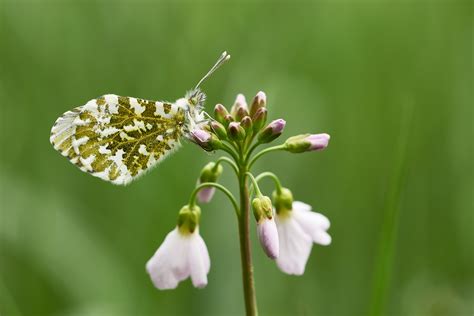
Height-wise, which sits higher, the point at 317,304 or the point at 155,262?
the point at 155,262

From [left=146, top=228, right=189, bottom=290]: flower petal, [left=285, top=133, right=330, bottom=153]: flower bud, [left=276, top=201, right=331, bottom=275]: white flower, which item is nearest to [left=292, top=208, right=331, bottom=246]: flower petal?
[left=276, top=201, right=331, bottom=275]: white flower

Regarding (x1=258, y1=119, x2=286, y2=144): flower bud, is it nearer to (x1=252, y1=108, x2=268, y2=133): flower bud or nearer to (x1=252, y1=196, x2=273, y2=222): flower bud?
(x1=252, y1=108, x2=268, y2=133): flower bud

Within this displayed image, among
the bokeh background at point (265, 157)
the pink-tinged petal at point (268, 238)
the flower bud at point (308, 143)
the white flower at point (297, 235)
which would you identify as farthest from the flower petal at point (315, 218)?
the pink-tinged petal at point (268, 238)

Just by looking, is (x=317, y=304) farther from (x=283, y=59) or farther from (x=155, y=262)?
(x=283, y=59)

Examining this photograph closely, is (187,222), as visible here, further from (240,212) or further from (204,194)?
(240,212)

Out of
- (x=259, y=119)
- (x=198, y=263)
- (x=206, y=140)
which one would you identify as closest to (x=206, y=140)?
(x=206, y=140)

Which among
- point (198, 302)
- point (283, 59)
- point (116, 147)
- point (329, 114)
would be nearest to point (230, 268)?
point (198, 302)
